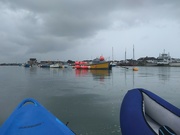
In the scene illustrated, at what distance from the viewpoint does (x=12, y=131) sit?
2.64 m

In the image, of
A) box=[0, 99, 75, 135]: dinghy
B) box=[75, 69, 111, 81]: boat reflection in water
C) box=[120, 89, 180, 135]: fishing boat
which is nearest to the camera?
box=[0, 99, 75, 135]: dinghy

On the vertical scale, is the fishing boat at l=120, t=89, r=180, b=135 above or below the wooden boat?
above

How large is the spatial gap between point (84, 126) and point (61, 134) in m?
2.35

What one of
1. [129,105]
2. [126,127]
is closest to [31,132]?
[126,127]

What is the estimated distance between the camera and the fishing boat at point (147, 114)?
9.40 feet

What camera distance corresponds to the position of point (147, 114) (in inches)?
149

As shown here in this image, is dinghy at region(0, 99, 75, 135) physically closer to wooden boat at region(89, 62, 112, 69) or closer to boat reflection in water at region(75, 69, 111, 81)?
boat reflection in water at region(75, 69, 111, 81)

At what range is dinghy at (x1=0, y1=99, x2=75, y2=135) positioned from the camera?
2.62 metres

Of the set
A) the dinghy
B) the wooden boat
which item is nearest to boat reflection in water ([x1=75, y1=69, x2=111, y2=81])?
the wooden boat

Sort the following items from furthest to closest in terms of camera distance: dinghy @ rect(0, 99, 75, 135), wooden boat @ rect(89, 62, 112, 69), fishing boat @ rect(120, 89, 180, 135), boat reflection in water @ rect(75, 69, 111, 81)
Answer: wooden boat @ rect(89, 62, 112, 69), boat reflection in water @ rect(75, 69, 111, 81), fishing boat @ rect(120, 89, 180, 135), dinghy @ rect(0, 99, 75, 135)

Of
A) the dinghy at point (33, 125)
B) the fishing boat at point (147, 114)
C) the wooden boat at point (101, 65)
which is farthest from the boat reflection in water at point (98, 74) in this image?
the dinghy at point (33, 125)

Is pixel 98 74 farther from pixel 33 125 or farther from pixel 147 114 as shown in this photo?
pixel 33 125

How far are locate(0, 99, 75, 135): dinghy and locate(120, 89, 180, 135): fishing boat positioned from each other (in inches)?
36.2

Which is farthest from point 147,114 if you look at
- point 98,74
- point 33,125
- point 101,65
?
point 101,65
